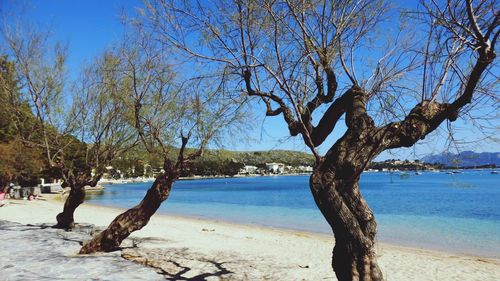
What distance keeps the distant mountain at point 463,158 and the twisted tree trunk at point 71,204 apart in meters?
11.1

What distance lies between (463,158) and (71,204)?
40.0ft

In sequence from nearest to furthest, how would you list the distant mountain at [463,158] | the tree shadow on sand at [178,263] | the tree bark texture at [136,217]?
the distant mountain at [463,158] → the tree shadow on sand at [178,263] → the tree bark texture at [136,217]

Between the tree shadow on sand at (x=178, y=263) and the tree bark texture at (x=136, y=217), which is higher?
the tree bark texture at (x=136, y=217)

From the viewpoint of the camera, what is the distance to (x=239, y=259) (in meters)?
10.9

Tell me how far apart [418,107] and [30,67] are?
1121 centimetres

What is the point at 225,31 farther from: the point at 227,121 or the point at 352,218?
the point at 227,121

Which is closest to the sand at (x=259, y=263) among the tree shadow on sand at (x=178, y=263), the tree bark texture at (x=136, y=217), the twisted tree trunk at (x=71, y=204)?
the tree shadow on sand at (x=178, y=263)

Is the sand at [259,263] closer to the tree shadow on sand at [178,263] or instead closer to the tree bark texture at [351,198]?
the tree shadow on sand at [178,263]

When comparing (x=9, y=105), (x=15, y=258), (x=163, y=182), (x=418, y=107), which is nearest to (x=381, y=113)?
(x=418, y=107)

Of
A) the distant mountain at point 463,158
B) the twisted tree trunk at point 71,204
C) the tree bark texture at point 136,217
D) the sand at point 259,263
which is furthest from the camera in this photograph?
the twisted tree trunk at point 71,204

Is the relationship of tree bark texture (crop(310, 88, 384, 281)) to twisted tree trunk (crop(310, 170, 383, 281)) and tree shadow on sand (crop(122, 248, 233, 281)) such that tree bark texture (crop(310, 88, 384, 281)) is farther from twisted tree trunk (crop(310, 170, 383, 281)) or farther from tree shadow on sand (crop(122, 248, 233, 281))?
tree shadow on sand (crop(122, 248, 233, 281))

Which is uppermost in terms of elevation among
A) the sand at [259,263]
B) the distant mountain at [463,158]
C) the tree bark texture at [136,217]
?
the distant mountain at [463,158]

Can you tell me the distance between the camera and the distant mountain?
5.22 metres

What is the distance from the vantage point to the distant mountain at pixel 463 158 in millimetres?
5219
